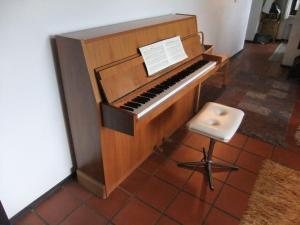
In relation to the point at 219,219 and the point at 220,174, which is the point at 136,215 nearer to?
the point at 219,219

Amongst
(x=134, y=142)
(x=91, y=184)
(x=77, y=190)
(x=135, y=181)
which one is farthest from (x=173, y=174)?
(x=77, y=190)

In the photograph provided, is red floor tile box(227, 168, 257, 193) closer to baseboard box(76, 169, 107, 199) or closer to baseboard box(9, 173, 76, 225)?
baseboard box(76, 169, 107, 199)

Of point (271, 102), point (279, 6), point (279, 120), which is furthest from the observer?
point (279, 6)

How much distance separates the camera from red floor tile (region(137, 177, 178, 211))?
1.69m

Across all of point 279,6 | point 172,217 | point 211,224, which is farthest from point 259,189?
point 279,6

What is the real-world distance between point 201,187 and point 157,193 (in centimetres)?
35

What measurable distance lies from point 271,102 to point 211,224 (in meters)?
2.19

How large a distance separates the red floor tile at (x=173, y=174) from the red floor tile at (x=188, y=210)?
146 mm

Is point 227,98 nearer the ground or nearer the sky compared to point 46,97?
nearer the ground

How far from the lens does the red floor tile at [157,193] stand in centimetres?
169

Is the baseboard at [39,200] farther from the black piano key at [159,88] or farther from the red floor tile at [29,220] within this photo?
the black piano key at [159,88]

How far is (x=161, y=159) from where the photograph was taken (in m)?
2.12

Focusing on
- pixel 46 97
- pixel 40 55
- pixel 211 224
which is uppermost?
pixel 40 55

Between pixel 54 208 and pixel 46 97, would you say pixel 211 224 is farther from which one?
pixel 46 97
